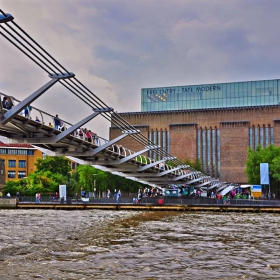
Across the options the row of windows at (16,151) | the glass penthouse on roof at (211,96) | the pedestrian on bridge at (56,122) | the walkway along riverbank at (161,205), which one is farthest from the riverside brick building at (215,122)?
the pedestrian on bridge at (56,122)

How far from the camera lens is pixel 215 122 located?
11456cm

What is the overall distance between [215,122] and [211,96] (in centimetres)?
953

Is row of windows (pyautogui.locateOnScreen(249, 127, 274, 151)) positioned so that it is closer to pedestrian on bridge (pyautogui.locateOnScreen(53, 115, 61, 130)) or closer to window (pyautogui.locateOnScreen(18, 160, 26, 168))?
window (pyautogui.locateOnScreen(18, 160, 26, 168))

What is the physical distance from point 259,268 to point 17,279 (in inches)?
280

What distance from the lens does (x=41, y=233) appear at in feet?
84.2

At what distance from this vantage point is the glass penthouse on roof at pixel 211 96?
118438 millimetres

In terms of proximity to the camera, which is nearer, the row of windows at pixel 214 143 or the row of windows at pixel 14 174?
the row of windows at pixel 14 174

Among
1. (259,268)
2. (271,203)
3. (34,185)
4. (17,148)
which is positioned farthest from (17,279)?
(17,148)

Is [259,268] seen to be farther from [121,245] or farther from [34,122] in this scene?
[34,122]

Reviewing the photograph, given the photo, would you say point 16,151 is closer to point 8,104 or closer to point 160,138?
point 160,138

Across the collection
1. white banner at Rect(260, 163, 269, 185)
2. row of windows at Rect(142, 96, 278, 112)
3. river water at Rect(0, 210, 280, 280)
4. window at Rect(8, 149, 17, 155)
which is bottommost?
river water at Rect(0, 210, 280, 280)

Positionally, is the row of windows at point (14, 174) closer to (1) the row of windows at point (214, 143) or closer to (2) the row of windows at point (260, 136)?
(1) the row of windows at point (214, 143)

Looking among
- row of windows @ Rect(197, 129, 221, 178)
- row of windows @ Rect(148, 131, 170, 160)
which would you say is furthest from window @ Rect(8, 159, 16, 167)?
row of windows @ Rect(197, 129, 221, 178)

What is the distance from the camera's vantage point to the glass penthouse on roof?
118 metres
